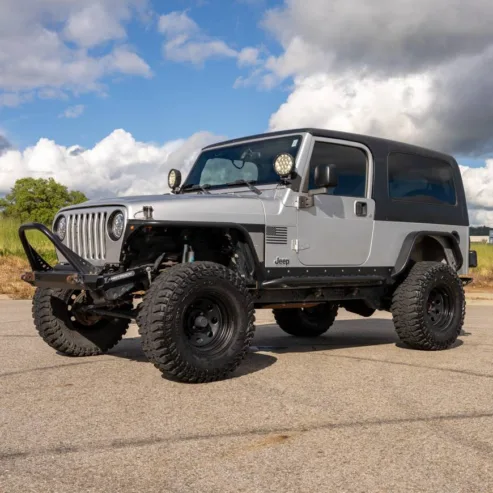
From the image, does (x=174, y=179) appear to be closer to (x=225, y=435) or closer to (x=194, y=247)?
(x=194, y=247)

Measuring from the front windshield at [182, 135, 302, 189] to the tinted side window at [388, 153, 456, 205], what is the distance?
4.46 ft

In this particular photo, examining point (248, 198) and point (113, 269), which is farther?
point (248, 198)

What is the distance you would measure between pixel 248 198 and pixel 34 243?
11933 millimetres

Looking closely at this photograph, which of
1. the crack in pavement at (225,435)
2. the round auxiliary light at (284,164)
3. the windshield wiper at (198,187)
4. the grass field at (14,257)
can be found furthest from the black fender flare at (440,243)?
the grass field at (14,257)

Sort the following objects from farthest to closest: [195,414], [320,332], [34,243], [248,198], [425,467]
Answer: [34,243]
[320,332]
[248,198]
[195,414]
[425,467]

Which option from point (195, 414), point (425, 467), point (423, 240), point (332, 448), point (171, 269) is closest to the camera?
point (425, 467)

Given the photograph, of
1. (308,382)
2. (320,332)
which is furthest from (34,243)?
(308,382)

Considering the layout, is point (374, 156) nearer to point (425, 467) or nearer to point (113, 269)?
point (113, 269)

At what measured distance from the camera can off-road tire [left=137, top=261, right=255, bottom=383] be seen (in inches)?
196

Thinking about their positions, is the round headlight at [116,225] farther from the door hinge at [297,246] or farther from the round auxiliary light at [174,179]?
the round auxiliary light at [174,179]

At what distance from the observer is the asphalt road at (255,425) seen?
310 centimetres

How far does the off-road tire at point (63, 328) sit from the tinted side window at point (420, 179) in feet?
10.4

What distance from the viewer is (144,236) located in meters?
5.51

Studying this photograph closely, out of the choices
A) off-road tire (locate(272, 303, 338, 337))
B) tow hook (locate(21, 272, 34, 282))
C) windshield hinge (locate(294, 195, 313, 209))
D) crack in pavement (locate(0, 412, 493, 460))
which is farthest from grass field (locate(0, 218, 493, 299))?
crack in pavement (locate(0, 412, 493, 460))
